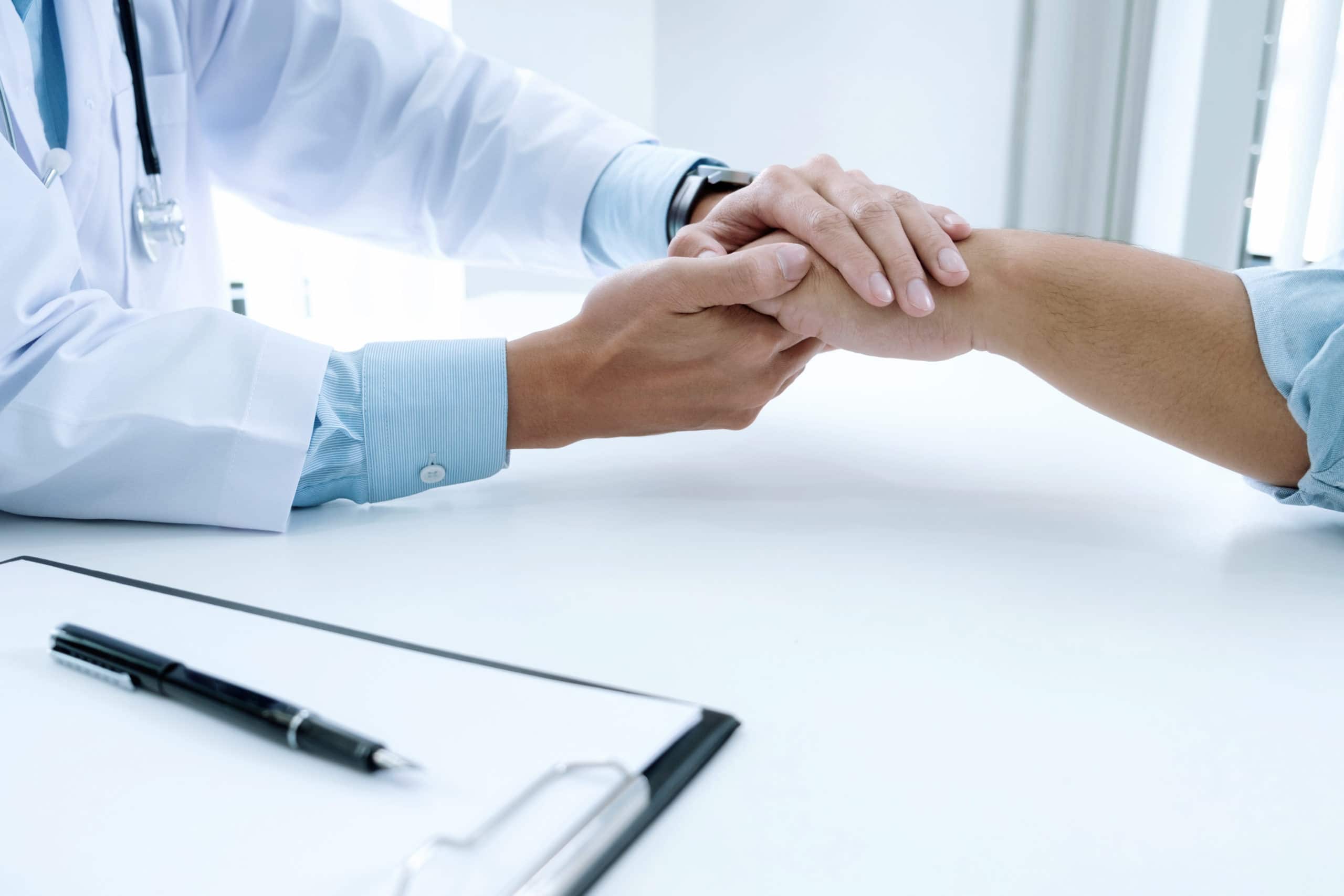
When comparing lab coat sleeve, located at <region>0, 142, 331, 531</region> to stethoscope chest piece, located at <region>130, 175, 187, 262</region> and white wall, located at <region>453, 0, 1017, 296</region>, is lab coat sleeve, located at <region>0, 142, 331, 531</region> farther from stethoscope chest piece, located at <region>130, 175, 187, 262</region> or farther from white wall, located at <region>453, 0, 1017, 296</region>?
white wall, located at <region>453, 0, 1017, 296</region>

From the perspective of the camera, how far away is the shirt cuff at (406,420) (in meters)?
0.69

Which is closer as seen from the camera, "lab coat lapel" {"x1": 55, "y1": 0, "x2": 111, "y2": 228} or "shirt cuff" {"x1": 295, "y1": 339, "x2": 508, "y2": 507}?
"shirt cuff" {"x1": 295, "y1": 339, "x2": 508, "y2": 507}

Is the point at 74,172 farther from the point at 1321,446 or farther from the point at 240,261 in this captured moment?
the point at 240,261

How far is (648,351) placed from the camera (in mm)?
753

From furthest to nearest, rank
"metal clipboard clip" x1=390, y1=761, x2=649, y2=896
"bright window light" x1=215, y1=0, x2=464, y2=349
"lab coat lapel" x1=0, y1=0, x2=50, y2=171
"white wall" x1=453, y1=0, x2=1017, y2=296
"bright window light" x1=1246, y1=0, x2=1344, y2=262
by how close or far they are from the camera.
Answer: "white wall" x1=453, y1=0, x2=1017, y2=296 → "bright window light" x1=215, y1=0, x2=464, y2=349 → "bright window light" x1=1246, y1=0, x2=1344, y2=262 → "lab coat lapel" x1=0, y1=0, x2=50, y2=171 → "metal clipboard clip" x1=390, y1=761, x2=649, y2=896

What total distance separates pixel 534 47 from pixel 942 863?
85.0 inches

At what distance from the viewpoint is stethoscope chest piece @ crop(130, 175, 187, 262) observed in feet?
3.02

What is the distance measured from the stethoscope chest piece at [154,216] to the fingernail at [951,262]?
2.29 ft

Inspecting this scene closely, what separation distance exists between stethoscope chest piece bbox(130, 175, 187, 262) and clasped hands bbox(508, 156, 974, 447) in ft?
1.36

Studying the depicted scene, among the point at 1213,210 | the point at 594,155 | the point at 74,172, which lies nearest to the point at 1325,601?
the point at 594,155

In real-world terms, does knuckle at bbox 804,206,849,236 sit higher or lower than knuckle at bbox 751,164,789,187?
lower

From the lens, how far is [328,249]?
7.00ft

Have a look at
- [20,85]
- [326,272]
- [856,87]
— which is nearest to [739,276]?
[20,85]

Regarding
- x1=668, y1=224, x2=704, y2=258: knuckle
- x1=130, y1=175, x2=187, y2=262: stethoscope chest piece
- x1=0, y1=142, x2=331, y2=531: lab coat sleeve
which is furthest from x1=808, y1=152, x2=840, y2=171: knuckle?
x1=130, y1=175, x2=187, y2=262: stethoscope chest piece
